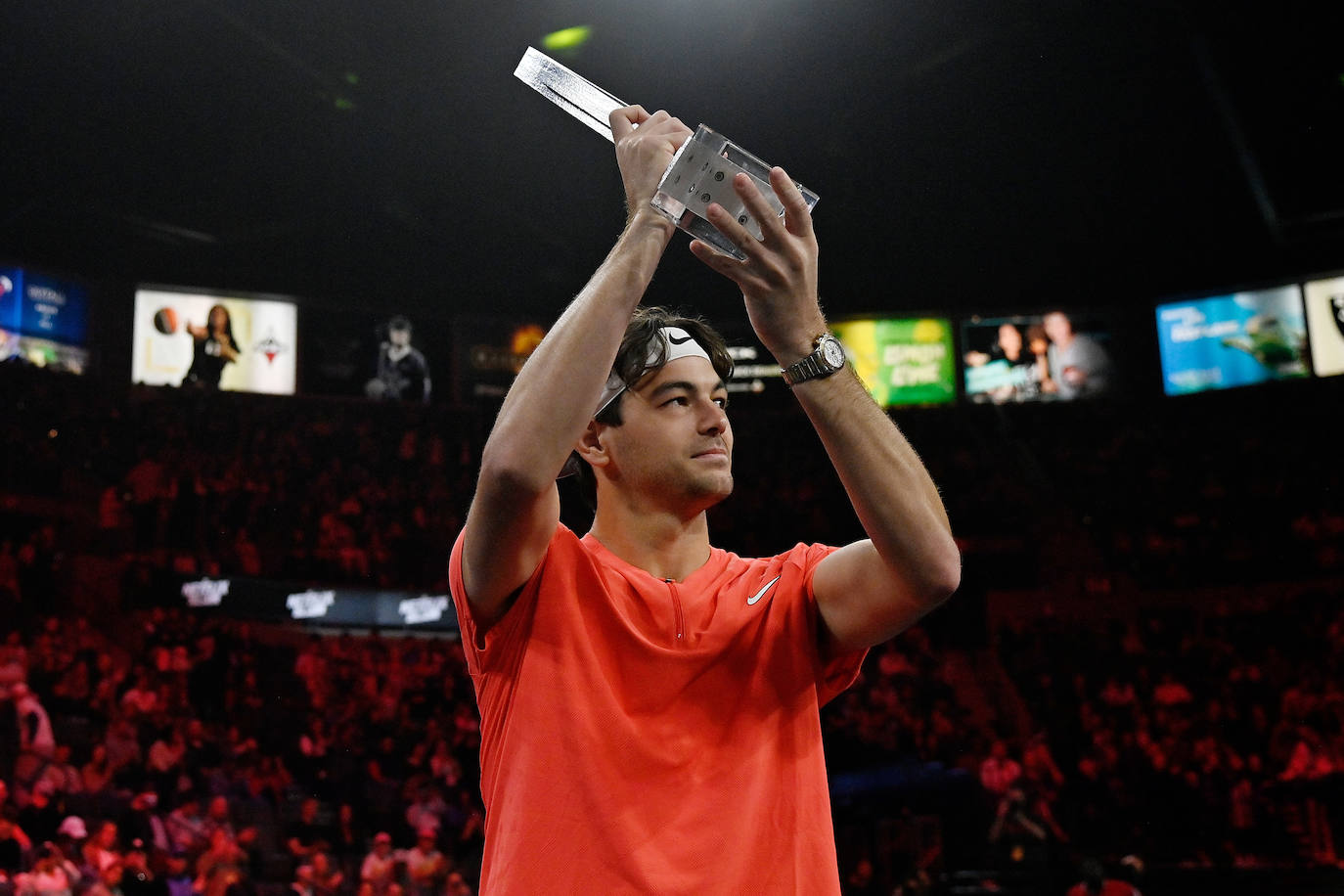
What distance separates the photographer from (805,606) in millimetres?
1867

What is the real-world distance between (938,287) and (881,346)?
1.57 meters

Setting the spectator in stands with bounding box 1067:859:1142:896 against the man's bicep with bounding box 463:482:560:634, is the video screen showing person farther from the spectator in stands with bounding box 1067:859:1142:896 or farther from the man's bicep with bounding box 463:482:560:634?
the man's bicep with bounding box 463:482:560:634

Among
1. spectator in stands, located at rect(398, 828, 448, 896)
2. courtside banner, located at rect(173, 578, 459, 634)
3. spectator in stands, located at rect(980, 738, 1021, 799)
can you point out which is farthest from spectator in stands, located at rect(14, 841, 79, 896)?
spectator in stands, located at rect(980, 738, 1021, 799)

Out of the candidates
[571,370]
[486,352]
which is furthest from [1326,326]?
[571,370]

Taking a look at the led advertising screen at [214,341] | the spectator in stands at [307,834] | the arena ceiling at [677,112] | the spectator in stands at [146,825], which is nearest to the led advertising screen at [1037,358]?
the arena ceiling at [677,112]

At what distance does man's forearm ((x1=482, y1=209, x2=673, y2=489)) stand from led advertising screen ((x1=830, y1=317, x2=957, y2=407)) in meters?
19.9

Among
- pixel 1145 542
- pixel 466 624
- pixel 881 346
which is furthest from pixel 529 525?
pixel 881 346

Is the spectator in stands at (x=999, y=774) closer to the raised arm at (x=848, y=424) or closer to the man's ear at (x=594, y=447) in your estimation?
the man's ear at (x=594, y=447)

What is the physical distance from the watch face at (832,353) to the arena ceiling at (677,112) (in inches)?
386

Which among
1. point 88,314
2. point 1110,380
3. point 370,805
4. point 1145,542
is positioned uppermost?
point 88,314

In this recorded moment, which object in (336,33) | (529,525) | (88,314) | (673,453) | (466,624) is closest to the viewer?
(529,525)

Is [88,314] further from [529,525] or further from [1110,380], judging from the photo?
[529,525]

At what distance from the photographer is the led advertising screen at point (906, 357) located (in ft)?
70.0

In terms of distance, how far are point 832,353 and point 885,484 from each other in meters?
0.21
